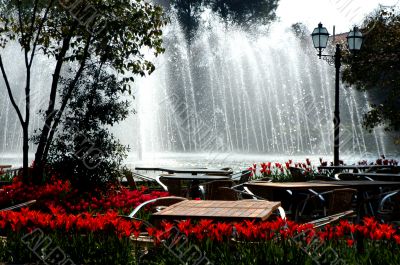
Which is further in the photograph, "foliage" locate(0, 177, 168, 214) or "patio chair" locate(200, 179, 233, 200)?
"patio chair" locate(200, 179, 233, 200)

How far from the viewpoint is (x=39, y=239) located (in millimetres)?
5605

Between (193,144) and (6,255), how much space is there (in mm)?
37486

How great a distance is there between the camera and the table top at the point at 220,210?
18.1 ft

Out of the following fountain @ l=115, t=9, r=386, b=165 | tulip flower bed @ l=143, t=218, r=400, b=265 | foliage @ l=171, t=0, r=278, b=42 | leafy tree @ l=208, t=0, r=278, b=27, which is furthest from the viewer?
leafy tree @ l=208, t=0, r=278, b=27

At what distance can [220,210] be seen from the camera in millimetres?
5953

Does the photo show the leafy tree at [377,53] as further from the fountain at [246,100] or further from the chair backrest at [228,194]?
the fountain at [246,100]

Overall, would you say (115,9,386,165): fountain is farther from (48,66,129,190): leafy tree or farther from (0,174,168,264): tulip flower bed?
(0,174,168,264): tulip flower bed

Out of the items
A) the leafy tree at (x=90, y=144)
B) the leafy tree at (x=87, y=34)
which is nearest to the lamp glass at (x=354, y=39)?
the leafy tree at (x=87, y=34)

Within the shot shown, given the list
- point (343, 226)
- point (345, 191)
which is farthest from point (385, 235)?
point (345, 191)

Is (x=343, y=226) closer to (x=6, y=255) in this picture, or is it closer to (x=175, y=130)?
(x=6, y=255)

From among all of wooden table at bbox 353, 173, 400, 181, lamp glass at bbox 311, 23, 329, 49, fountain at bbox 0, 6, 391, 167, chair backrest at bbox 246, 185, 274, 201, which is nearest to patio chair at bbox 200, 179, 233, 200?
chair backrest at bbox 246, 185, 274, 201

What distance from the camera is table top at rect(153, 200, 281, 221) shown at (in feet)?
18.1

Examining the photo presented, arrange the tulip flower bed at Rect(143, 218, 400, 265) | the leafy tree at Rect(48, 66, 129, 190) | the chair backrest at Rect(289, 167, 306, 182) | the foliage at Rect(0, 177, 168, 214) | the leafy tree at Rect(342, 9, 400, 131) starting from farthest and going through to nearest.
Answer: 1. the leafy tree at Rect(342, 9, 400, 131)
2. the chair backrest at Rect(289, 167, 306, 182)
3. the leafy tree at Rect(48, 66, 129, 190)
4. the foliage at Rect(0, 177, 168, 214)
5. the tulip flower bed at Rect(143, 218, 400, 265)

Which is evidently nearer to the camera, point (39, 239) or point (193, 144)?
point (39, 239)
